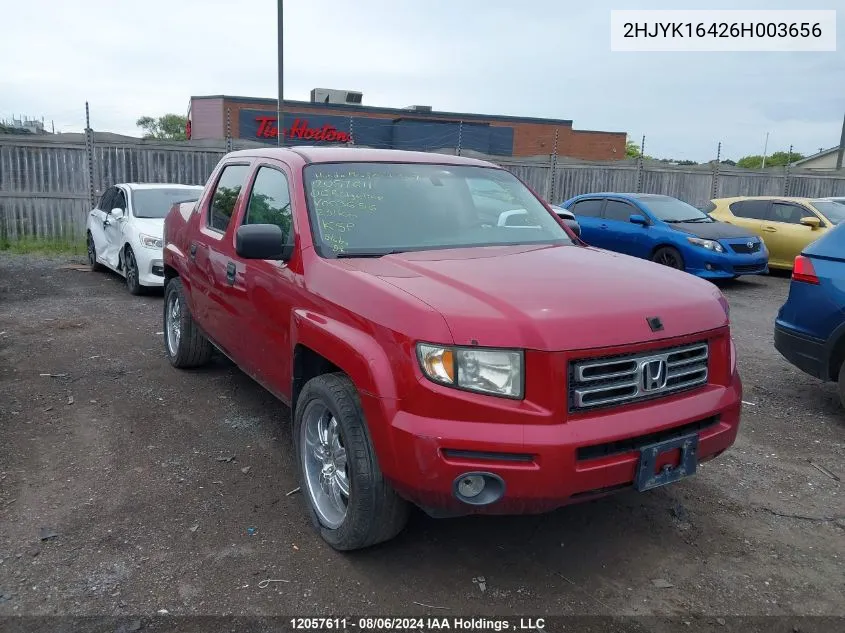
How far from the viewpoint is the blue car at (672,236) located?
10992mm

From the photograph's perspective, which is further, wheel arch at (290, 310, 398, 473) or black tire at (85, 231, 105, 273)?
black tire at (85, 231, 105, 273)

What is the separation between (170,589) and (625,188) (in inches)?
686

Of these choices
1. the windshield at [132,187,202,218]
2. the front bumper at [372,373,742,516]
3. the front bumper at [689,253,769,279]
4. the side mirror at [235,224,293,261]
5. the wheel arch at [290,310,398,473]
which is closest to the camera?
the front bumper at [372,373,742,516]

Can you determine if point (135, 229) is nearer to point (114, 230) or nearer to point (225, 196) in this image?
point (114, 230)

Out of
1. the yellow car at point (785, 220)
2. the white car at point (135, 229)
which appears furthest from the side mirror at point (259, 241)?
the yellow car at point (785, 220)

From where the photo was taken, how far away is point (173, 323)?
6.23 metres

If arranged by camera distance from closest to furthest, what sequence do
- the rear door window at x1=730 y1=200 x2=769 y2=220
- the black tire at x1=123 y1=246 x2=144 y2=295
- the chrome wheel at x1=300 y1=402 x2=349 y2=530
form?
the chrome wheel at x1=300 y1=402 x2=349 y2=530
the black tire at x1=123 y1=246 x2=144 y2=295
the rear door window at x1=730 y1=200 x2=769 y2=220

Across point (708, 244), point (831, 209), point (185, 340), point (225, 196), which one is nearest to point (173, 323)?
point (185, 340)

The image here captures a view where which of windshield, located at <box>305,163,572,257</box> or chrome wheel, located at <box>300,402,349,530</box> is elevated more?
windshield, located at <box>305,163,572,257</box>

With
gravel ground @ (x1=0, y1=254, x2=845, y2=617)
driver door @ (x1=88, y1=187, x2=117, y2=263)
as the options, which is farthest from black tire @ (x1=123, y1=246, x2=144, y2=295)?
gravel ground @ (x1=0, y1=254, x2=845, y2=617)

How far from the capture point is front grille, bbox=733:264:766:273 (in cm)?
1105

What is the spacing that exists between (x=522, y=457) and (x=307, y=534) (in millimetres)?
Answer: 1352

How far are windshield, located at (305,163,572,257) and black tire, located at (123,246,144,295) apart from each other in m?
6.31

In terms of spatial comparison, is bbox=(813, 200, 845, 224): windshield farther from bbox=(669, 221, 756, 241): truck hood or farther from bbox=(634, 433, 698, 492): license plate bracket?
bbox=(634, 433, 698, 492): license plate bracket
